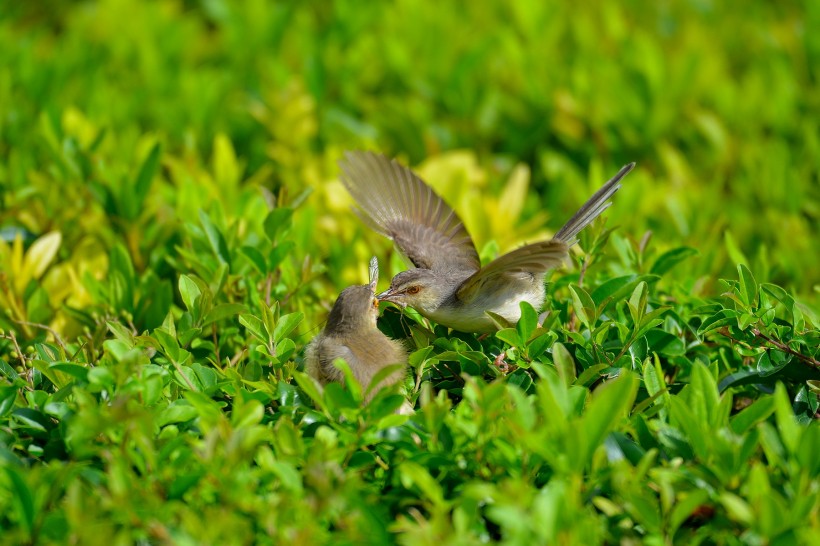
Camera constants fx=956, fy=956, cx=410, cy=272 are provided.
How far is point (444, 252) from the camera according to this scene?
4535mm

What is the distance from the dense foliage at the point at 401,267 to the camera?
2.45 m

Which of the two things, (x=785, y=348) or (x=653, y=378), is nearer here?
(x=653, y=378)

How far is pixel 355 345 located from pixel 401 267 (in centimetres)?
121

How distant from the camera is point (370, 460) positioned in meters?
2.69

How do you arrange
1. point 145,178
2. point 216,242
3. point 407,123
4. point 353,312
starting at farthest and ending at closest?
point 407,123 → point 145,178 → point 216,242 → point 353,312

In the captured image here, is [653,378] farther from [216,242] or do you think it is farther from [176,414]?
[216,242]

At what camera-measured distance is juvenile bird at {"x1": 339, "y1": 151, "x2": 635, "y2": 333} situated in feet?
12.0

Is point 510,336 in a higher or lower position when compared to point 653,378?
higher

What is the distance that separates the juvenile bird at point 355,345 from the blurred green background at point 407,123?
44 cm

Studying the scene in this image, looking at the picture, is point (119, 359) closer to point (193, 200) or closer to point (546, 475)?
point (546, 475)

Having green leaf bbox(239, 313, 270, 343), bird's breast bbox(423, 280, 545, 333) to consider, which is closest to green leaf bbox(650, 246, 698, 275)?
bird's breast bbox(423, 280, 545, 333)

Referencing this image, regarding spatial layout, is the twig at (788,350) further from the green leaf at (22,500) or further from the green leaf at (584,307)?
the green leaf at (22,500)

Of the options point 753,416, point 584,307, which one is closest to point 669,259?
point 584,307

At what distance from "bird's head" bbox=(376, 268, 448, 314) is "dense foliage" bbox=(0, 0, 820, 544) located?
3.0 inches
